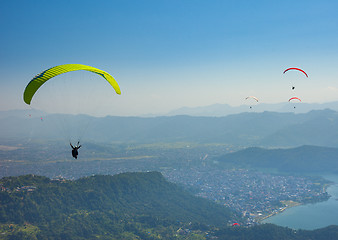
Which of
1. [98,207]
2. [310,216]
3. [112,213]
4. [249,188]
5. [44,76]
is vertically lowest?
[310,216]

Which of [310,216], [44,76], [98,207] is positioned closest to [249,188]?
[310,216]

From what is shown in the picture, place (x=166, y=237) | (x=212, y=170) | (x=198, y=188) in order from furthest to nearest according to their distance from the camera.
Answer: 1. (x=212, y=170)
2. (x=198, y=188)
3. (x=166, y=237)

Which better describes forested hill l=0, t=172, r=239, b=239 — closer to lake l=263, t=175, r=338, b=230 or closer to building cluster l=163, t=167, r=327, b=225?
building cluster l=163, t=167, r=327, b=225

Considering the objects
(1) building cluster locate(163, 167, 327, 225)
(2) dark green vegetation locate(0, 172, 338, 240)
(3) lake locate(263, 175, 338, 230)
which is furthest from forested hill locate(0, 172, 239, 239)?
(3) lake locate(263, 175, 338, 230)

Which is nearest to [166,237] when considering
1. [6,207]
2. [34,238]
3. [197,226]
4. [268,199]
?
[197,226]

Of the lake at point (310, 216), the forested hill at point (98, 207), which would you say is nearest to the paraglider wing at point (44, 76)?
the forested hill at point (98, 207)

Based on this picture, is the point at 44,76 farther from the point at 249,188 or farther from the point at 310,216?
the point at 249,188

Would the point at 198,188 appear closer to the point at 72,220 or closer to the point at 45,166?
the point at 72,220

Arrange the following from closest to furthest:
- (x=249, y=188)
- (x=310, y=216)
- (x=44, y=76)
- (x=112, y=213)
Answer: (x=44, y=76) → (x=112, y=213) → (x=310, y=216) → (x=249, y=188)
